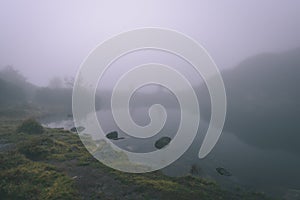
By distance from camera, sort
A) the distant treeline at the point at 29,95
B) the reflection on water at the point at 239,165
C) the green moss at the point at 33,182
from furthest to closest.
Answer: the distant treeline at the point at 29,95 < the reflection on water at the point at 239,165 < the green moss at the point at 33,182

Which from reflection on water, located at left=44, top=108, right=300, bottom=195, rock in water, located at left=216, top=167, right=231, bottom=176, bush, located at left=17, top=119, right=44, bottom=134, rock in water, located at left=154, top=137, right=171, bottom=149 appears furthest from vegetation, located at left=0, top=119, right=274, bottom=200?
rock in water, located at left=154, top=137, right=171, bottom=149

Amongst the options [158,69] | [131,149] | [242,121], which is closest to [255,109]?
[242,121]

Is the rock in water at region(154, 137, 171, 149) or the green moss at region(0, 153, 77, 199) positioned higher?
the rock in water at region(154, 137, 171, 149)

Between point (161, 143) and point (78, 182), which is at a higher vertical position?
point (161, 143)

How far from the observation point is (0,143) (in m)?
26.5

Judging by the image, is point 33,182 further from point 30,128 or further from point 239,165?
point 239,165

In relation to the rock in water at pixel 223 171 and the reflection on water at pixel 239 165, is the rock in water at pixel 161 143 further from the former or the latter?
the rock in water at pixel 223 171

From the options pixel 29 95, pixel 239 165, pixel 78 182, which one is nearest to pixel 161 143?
pixel 239 165

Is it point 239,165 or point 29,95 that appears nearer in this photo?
point 239,165

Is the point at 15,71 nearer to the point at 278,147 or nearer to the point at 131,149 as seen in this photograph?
the point at 131,149

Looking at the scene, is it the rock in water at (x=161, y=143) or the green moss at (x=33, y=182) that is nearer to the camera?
the green moss at (x=33, y=182)

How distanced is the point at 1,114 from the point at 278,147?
66.4 meters

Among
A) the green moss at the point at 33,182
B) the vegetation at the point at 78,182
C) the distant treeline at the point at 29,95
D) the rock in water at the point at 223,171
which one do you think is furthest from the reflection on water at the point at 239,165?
the distant treeline at the point at 29,95

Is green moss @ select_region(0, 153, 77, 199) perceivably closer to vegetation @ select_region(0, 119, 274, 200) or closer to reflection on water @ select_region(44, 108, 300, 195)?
vegetation @ select_region(0, 119, 274, 200)
